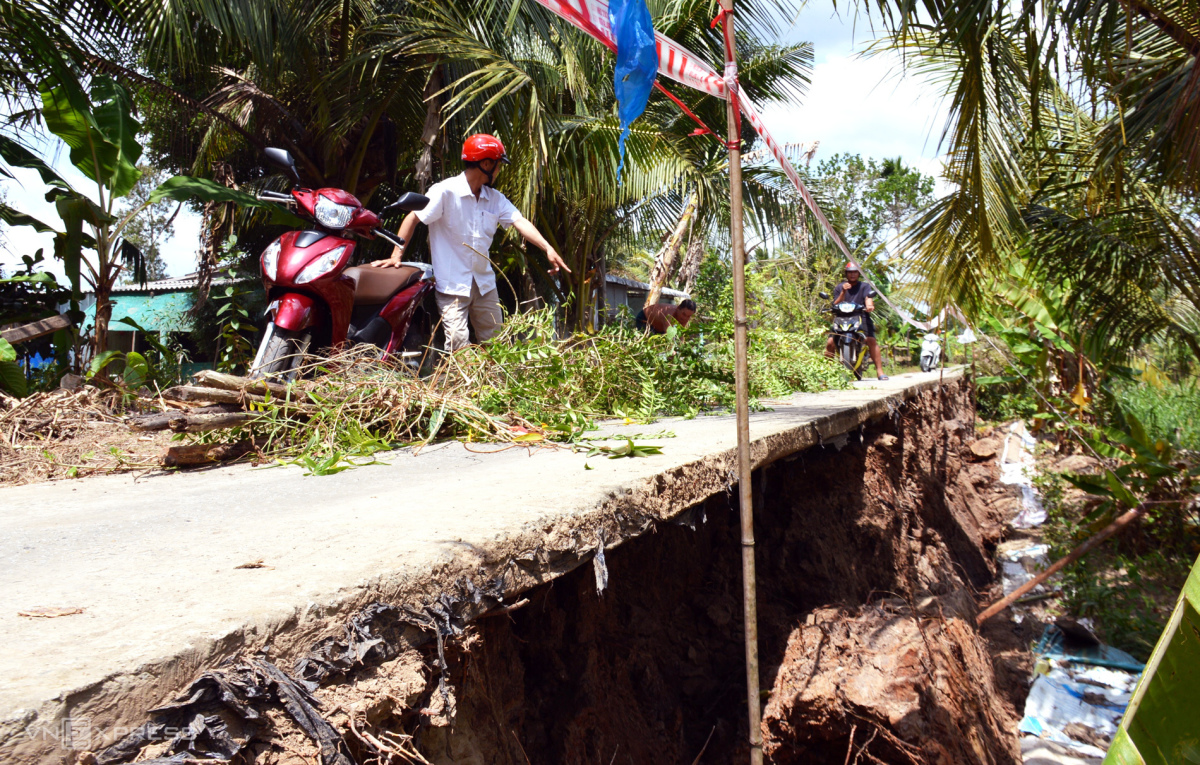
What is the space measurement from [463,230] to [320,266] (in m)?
0.99

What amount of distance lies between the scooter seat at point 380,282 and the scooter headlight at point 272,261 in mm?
461

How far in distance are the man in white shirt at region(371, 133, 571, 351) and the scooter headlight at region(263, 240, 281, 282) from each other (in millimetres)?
624

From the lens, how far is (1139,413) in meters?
11.2

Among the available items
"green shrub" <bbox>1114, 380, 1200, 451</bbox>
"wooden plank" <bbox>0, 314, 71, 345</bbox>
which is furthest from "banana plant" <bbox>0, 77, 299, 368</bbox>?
"green shrub" <bbox>1114, 380, 1200, 451</bbox>

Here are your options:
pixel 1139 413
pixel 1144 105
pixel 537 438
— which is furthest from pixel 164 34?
pixel 1139 413

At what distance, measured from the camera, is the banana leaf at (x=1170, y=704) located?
0.80 meters

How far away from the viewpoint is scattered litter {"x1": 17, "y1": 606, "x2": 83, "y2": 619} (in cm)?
134

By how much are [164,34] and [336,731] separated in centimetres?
649

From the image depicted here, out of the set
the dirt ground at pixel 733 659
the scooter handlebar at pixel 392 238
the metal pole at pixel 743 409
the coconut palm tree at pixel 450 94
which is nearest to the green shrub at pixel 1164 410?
the coconut palm tree at pixel 450 94

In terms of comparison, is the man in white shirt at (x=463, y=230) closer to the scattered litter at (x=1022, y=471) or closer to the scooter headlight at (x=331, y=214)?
the scooter headlight at (x=331, y=214)

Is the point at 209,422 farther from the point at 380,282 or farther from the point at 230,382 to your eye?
the point at 380,282

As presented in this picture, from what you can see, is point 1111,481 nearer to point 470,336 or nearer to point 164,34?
point 470,336

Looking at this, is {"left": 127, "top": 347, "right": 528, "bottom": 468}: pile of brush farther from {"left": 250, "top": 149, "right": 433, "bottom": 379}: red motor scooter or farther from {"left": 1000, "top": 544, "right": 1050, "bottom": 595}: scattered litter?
{"left": 1000, "top": 544, "right": 1050, "bottom": 595}: scattered litter

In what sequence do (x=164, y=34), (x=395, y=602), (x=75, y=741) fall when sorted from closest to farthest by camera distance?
(x=75, y=741) → (x=395, y=602) → (x=164, y=34)
